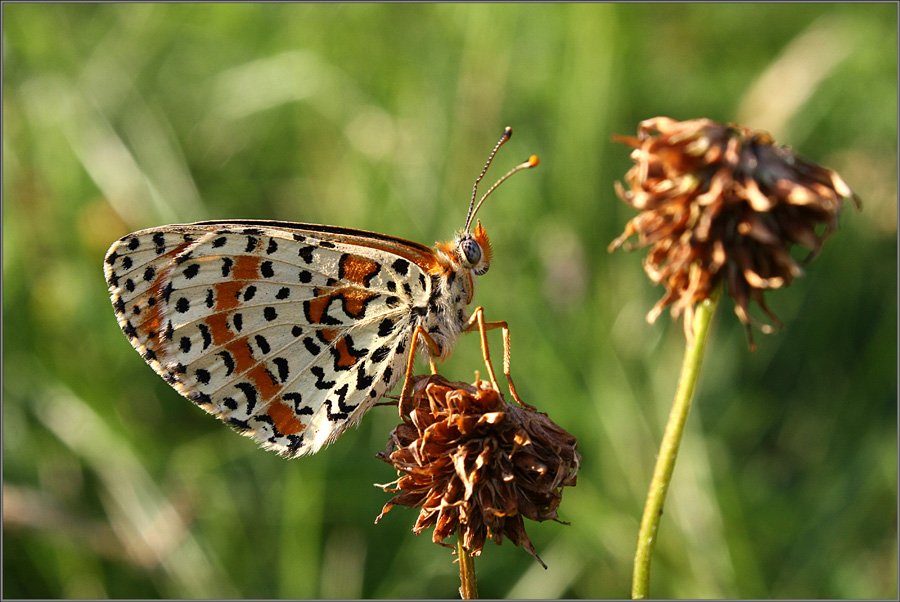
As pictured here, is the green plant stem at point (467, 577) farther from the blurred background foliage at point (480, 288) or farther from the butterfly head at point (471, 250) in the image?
the blurred background foliage at point (480, 288)

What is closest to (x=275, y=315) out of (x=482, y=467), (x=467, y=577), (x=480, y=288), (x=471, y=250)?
(x=471, y=250)

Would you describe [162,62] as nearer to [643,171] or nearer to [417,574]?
[417,574]

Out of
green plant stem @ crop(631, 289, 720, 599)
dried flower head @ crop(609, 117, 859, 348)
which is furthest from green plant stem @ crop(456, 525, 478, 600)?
dried flower head @ crop(609, 117, 859, 348)

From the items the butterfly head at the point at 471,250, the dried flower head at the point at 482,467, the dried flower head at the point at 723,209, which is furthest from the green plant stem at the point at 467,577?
the butterfly head at the point at 471,250

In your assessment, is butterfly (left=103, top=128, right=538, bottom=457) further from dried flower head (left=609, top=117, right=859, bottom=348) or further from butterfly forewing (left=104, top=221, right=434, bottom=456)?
dried flower head (left=609, top=117, right=859, bottom=348)

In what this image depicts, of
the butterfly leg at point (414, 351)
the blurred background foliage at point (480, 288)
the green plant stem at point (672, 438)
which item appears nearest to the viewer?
the green plant stem at point (672, 438)

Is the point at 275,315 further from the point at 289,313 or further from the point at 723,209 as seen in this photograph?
the point at 723,209

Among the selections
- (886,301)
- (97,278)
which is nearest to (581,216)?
(886,301)
